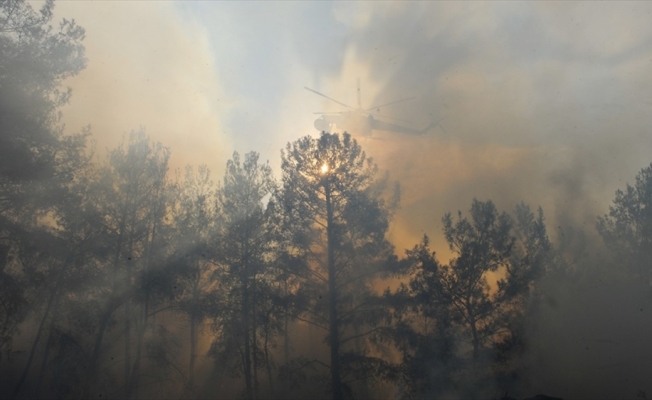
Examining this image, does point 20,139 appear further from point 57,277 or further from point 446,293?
point 446,293

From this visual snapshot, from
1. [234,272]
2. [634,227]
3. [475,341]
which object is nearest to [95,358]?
[234,272]

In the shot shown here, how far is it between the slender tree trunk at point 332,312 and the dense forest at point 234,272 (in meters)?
0.06

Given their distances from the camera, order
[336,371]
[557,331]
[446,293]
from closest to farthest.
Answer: [336,371], [446,293], [557,331]

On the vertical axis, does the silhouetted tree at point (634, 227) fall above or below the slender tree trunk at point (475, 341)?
above

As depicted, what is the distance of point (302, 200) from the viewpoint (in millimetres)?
16969

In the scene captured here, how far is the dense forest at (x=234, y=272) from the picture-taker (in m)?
13.3

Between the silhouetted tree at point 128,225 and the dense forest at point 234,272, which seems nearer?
the dense forest at point 234,272

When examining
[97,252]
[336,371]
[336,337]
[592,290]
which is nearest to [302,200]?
[336,337]

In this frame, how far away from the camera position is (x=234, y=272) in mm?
18391

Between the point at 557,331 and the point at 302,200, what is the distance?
17.3 m

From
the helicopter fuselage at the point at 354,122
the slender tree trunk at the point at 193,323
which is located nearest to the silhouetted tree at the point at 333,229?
the slender tree trunk at the point at 193,323

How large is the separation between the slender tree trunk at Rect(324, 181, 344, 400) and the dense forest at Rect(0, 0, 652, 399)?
6 cm

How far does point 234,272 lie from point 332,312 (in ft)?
16.6

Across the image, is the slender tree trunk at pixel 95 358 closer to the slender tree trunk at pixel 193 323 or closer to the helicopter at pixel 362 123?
the slender tree trunk at pixel 193 323
